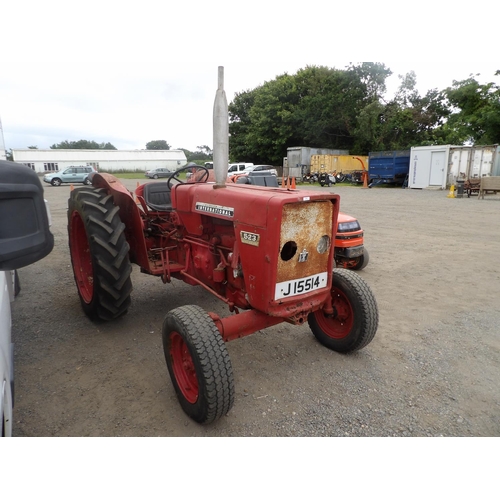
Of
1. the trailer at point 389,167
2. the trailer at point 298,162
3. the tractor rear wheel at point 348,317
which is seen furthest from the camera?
the trailer at point 298,162

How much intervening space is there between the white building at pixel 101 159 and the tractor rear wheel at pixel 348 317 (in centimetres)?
4118

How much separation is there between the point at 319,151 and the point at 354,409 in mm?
28554

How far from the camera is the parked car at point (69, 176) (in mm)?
26745

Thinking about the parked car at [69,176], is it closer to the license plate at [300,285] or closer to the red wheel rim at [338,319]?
the red wheel rim at [338,319]

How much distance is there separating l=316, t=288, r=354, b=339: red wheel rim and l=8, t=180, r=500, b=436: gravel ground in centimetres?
18

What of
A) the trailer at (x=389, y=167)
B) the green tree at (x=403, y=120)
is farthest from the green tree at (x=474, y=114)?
the trailer at (x=389, y=167)

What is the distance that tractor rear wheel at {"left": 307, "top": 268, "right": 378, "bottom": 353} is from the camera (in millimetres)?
2932

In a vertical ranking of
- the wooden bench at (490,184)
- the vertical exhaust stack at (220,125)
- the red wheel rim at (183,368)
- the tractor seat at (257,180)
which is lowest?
the red wheel rim at (183,368)

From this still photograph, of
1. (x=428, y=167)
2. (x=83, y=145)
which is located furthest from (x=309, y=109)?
(x=83, y=145)

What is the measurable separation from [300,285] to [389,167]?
22145 millimetres

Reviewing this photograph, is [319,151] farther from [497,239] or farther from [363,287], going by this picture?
[363,287]

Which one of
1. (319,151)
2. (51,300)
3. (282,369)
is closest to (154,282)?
(51,300)

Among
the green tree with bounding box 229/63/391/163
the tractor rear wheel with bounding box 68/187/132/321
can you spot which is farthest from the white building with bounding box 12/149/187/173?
the tractor rear wheel with bounding box 68/187/132/321

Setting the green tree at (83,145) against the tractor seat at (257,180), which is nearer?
the tractor seat at (257,180)
